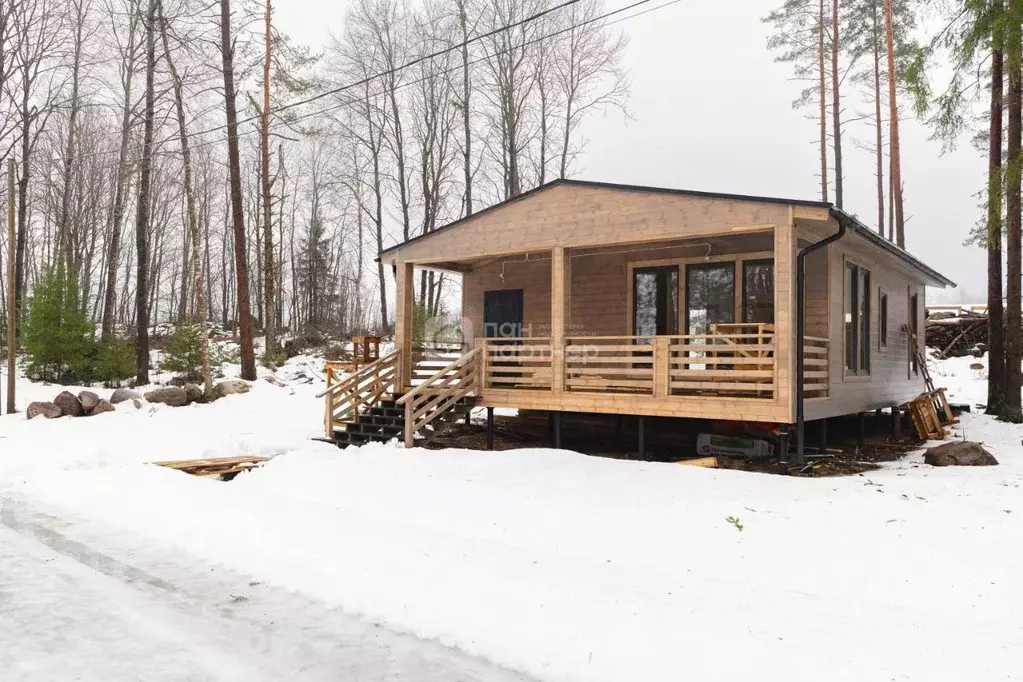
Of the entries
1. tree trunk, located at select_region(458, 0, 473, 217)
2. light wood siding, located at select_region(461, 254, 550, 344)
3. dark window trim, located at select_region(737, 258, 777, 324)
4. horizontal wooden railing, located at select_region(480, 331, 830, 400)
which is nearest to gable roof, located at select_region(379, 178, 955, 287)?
dark window trim, located at select_region(737, 258, 777, 324)

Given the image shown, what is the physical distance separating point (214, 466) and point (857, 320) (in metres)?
10.9

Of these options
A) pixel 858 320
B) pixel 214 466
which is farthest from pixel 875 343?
pixel 214 466

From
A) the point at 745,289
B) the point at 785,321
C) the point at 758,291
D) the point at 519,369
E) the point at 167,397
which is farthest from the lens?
the point at 167,397

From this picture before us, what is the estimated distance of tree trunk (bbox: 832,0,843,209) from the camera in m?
23.9

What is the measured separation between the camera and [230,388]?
1823cm

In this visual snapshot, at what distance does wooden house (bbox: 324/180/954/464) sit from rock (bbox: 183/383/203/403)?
254 inches

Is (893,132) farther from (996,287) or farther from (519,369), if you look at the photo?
(519,369)

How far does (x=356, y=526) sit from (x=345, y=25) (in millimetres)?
26733

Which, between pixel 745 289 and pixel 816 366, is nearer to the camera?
pixel 816 366

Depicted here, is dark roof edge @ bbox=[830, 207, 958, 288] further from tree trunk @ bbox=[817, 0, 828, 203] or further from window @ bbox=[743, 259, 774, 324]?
tree trunk @ bbox=[817, 0, 828, 203]

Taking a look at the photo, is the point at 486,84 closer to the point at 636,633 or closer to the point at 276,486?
the point at 276,486

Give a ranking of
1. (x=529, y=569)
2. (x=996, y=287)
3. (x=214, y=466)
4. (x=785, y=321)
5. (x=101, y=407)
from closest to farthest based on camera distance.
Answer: (x=529, y=569)
(x=785, y=321)
(x=214, y=466)
(x=996, y=287)
(x=101, y=407)

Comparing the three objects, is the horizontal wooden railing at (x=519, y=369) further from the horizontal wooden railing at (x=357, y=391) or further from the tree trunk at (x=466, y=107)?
the tree trunk at (x=466, y=107)

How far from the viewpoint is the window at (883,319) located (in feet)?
44.0
